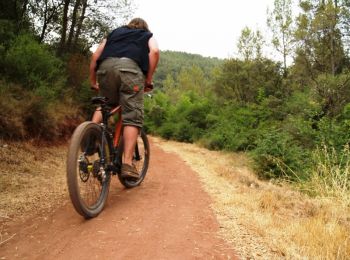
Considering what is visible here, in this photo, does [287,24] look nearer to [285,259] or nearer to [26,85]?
[26,85]

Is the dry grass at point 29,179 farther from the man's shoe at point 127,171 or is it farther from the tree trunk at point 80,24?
the tree trunk at point 80,24

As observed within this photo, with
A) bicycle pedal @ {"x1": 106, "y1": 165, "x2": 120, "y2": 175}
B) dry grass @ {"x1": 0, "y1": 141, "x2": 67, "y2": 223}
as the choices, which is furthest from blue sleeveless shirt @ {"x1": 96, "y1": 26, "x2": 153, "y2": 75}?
dry grass @ {"x1": 0, "y1": 141, "x2": 67, "y2": 223}

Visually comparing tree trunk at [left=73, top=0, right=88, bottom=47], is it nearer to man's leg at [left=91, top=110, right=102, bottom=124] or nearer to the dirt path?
man's leg at [left=91, top=110, right=102, bottom=124]

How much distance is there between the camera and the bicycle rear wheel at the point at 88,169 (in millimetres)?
2887

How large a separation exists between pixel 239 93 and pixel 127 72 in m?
17.2

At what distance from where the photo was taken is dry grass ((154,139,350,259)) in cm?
256

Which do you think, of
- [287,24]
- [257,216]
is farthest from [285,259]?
[287,24]

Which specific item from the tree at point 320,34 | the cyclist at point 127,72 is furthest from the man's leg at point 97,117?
the tree at point 320,34

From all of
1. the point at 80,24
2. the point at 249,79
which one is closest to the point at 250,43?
the point at 249,79

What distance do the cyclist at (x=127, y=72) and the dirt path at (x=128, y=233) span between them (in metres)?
0.55

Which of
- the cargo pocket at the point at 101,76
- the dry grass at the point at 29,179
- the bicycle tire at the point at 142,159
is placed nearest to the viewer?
the dry grass at the point at 29,179

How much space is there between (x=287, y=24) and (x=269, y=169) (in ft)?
47.6

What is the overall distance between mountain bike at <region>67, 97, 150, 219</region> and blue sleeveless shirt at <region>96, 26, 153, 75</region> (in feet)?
1.80

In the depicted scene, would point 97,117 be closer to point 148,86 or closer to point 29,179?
point 148,86
